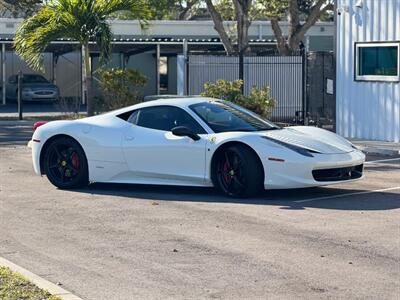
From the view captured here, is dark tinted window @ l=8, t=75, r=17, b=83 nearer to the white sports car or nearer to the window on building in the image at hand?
the window on building

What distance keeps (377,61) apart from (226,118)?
28.8ft

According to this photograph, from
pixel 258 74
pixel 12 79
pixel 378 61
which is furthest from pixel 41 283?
pixel 12 79

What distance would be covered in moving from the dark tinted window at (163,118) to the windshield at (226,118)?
0.16 meters

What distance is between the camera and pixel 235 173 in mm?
12523

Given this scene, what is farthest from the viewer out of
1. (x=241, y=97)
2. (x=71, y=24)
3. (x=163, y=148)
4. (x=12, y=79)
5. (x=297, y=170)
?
(x=12, y=79)

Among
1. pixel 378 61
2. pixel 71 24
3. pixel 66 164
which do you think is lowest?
pixel 66 164

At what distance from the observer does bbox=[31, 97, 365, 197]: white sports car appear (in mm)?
12312

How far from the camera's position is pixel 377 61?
69.4 feet

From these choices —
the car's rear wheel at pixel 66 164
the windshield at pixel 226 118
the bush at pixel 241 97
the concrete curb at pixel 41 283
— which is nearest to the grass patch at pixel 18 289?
the concrete curb at pixel 41 283

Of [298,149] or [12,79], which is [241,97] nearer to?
[298,149]

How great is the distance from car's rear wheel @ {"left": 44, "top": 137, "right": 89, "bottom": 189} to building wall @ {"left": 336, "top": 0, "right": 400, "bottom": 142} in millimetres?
8938

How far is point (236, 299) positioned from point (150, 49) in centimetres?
3749

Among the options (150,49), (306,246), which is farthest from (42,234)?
(150,49)

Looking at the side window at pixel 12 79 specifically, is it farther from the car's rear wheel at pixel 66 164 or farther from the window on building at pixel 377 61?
the car's rear wheel at pixel 66 164
